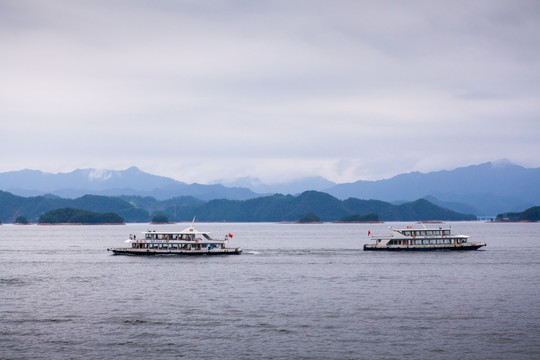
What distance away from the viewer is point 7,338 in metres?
58.4

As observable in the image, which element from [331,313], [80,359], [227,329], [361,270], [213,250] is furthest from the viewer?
[213,250]

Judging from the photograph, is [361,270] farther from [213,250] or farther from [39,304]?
[39,304]

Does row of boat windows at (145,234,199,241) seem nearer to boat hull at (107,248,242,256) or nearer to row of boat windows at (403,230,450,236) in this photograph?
boat hull at (107,248,242,256)

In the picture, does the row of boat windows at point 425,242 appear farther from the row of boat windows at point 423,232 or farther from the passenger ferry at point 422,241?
the row of boat windows at point 423,232

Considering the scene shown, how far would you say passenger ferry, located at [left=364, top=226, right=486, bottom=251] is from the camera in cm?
15950

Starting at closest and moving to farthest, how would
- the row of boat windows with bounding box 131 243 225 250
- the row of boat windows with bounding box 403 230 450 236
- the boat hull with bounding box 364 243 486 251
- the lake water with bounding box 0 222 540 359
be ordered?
the lake water with bounding box 0 222 540 359 < the row of boat windows with bounding box 131 243 225 250 < the boat hull with bounding box 364 243 486 251 < the row of boat windows with bounding box 403 230 450 236

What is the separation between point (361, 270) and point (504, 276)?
24.6 metres

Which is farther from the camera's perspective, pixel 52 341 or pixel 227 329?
pixel 227 329

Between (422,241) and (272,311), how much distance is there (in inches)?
3810

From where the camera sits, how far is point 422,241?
161 m

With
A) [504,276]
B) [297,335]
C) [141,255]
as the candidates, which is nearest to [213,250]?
Answer: [141,255]

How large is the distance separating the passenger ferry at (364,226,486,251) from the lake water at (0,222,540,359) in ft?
110

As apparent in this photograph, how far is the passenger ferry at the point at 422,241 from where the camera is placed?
159500mm

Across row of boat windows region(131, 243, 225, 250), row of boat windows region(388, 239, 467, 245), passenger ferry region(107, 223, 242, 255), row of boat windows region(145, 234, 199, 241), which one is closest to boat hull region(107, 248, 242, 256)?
passenger ferry region(107, 223, 242, 255)
